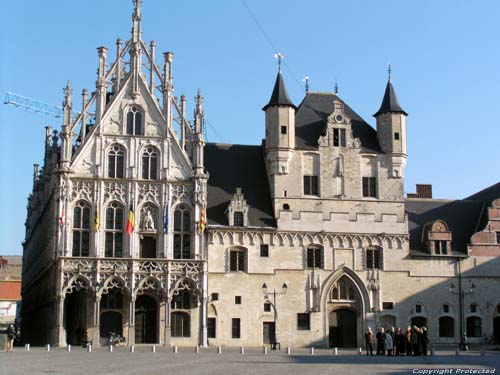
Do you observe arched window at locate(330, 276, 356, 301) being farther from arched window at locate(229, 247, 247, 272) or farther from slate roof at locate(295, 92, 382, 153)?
slate roof at locate(295, 92, 382, 153)

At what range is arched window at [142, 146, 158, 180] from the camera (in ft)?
197

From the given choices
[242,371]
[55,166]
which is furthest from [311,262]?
[242,371]

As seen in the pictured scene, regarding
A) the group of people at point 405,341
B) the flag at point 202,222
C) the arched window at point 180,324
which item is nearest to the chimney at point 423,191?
the flag at point 202,222

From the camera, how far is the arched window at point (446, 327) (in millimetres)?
63562

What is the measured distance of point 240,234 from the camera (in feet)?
201

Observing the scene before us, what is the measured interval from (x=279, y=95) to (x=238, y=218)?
995cm

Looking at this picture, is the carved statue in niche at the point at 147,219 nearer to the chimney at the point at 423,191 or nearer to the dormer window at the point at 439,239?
the dormer window at the point at 439,239

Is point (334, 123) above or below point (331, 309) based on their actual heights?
above

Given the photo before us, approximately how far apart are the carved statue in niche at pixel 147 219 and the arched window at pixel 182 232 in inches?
66.6

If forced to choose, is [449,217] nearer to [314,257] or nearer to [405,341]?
[314,257]

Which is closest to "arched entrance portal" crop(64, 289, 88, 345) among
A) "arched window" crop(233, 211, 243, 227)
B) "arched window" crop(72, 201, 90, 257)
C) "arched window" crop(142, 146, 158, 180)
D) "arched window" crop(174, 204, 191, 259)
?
"arched window" crop(72, 201, 90, 257)

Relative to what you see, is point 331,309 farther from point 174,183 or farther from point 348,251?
point 174,183

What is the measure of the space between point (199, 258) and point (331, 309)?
11.0 metres

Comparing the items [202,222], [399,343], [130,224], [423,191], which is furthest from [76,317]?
[423,191]
